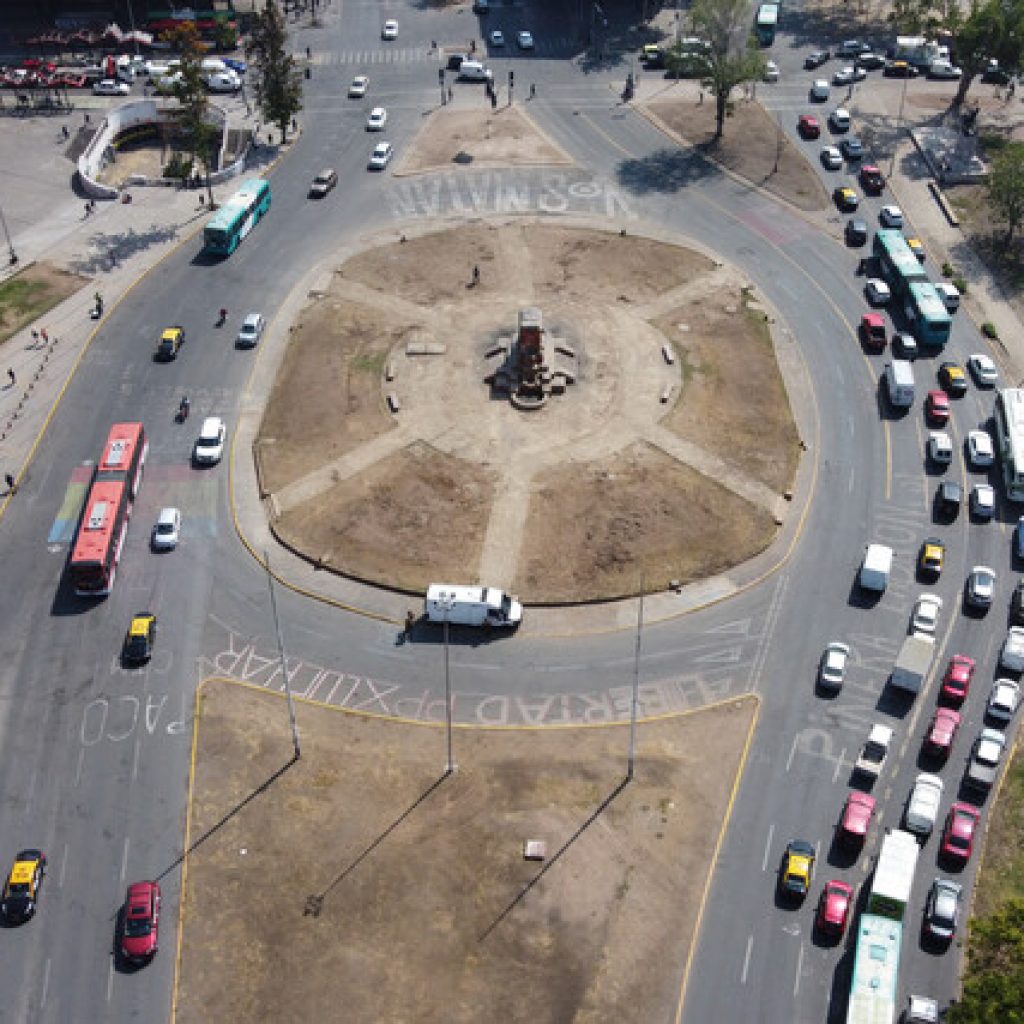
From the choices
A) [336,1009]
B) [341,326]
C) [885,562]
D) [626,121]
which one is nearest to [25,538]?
[341,326]

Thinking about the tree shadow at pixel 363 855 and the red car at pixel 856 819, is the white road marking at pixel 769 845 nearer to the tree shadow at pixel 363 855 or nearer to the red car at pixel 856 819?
the red car at pixel 856 819

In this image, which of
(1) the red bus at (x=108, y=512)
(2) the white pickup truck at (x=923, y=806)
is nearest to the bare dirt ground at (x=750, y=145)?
(2) the white pickup truck at (x=923, y=806)

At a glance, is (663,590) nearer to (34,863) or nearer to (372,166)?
(34,863)

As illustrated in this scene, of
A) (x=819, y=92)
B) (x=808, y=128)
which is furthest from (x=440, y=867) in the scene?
(x=819, y=92)

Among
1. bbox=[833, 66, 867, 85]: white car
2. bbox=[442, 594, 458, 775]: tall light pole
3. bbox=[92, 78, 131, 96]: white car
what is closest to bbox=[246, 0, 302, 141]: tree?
bbox=[92, 78, 131, 96]: white car

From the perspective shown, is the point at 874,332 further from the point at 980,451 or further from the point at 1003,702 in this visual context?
the point at 1003,702

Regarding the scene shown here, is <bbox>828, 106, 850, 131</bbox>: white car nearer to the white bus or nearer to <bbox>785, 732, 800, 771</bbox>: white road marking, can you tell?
the white bus
